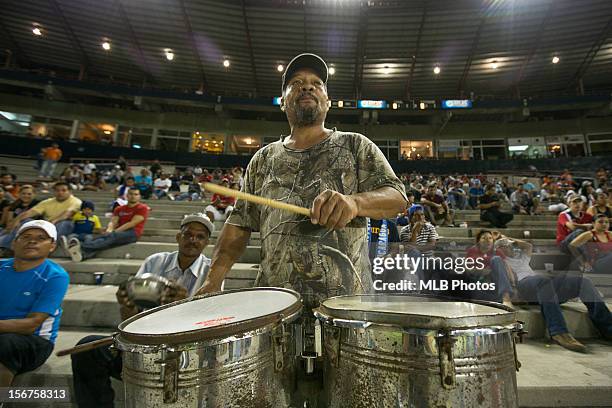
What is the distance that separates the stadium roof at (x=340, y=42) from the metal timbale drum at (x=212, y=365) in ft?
59.3

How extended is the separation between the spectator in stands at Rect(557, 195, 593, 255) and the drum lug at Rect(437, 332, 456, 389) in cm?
484

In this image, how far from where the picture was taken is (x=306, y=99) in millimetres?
1399

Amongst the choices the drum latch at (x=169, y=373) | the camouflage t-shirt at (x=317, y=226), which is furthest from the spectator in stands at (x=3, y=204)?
the drum latch at (x=169, y=373)

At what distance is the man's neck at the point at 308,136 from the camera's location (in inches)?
53.9

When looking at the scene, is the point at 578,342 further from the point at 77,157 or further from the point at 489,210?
the point at 77,157

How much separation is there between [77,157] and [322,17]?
16.1 m

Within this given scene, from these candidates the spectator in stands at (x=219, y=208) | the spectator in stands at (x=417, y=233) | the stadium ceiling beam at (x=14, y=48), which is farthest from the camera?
the stadium ceiling beam at (x=14, y=48)

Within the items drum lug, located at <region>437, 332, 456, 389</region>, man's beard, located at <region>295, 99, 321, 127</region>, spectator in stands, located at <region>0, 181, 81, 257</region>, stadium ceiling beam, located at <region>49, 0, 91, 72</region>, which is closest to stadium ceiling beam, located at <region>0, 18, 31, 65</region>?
stadium ceiling beam, located at <region>49, 0, 91, 72</region>

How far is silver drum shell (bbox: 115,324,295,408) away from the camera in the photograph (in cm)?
68

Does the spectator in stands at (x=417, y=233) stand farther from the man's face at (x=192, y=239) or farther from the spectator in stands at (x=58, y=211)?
the spectator in stands at (x=58, y=211)

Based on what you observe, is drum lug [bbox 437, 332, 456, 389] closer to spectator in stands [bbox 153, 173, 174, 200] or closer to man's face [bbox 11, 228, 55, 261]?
man's face [bbox 11, 228, 55, 261]

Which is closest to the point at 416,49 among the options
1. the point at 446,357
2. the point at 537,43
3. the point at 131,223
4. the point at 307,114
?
the point at 537,43

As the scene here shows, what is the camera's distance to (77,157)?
16.8 metres

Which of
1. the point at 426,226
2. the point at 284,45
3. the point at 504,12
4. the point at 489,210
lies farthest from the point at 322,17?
the point at 426,226
